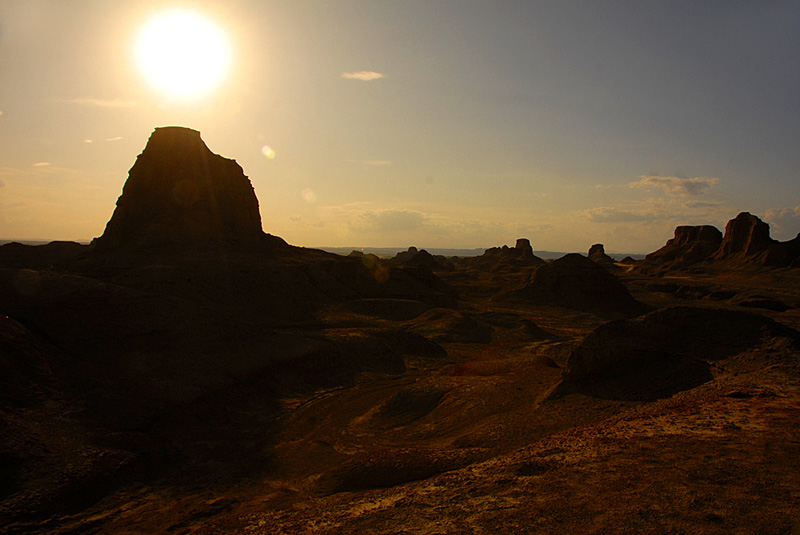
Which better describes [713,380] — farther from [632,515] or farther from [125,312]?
[125,312]

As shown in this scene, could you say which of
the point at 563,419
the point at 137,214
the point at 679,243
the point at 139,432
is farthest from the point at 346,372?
the point at 679,243

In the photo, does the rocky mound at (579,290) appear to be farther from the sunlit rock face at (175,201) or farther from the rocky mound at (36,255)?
the rocky mound at (36,255)

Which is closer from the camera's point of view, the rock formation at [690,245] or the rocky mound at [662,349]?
the rocky mound at [662,349]

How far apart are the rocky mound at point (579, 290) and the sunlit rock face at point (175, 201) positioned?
27.8 metres

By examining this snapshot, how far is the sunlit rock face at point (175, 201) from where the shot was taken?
33.9 m

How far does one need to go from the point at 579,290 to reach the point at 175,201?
1432 inches

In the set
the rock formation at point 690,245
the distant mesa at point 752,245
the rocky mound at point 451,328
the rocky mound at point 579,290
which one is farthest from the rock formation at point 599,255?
the rocky mound at point 451,328

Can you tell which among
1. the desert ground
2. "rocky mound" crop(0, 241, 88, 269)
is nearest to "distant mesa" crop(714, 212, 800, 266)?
the desert ground

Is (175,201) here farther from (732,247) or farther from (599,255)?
(599,255)

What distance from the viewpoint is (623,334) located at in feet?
39.9

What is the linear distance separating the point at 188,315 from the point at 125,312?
2188 mm

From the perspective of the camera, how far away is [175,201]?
35.4 m

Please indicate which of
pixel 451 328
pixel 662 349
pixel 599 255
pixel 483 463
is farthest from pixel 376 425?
pixel 599 255

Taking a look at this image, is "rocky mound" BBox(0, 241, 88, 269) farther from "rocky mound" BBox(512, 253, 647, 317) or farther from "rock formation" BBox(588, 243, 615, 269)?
"rock formation" BBox(588, 243, 615, 269)
